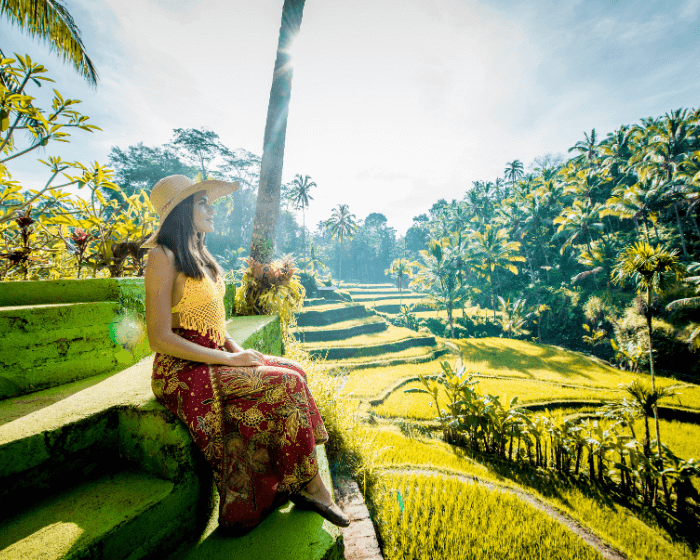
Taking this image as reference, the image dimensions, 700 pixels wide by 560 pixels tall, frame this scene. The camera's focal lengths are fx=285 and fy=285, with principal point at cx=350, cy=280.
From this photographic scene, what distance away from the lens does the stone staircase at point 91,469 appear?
99 centimetres

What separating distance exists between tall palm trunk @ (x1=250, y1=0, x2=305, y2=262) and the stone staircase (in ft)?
11.7

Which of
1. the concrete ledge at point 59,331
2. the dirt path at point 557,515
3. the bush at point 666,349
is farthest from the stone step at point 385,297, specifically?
the concrete ledge at point 59,331

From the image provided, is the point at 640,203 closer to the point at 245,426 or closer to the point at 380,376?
the point at 380,376

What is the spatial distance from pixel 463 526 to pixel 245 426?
2.50 metres

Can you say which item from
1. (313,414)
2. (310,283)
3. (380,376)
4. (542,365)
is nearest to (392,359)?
(380,376)

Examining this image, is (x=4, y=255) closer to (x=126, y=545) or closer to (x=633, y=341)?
(x=126, y=545)

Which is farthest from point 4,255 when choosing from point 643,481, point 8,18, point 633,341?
point 633,341

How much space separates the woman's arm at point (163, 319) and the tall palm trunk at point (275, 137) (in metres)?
3.94

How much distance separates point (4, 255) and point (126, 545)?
313 centimetres

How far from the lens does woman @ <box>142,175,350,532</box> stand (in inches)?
49.8

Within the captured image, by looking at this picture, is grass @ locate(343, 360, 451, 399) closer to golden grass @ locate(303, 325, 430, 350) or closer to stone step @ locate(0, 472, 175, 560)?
golden grass @ locate(303, 325, 430, 350)

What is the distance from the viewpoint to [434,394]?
5.24 meters

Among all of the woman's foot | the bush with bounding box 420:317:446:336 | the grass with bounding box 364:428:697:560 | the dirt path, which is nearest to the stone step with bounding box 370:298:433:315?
the bush with bounding box 420:317:446:336

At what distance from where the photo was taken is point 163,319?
1.33 m
